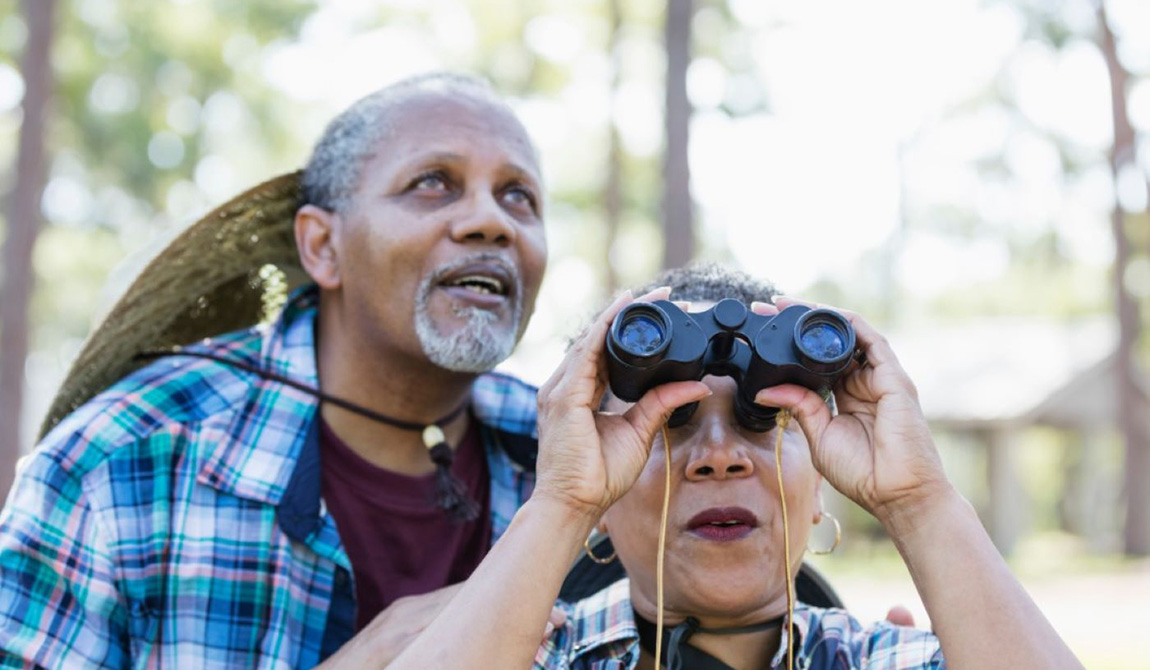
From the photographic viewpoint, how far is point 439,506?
11.0ft

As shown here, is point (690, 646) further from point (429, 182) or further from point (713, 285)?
point (429, 182)

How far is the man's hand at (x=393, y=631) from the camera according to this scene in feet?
8.05

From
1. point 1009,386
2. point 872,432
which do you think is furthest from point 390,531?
point 1009,386

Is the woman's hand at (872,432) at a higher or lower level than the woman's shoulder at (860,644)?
higher

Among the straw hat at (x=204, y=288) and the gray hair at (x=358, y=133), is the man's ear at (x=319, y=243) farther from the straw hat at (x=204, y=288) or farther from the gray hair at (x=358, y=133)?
the straw hat at (x=204, y=288)

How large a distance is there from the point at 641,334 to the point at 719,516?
43 cm

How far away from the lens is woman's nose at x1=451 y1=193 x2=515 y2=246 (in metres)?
3.26

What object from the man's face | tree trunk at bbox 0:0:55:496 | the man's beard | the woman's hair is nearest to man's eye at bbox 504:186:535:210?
the man's face

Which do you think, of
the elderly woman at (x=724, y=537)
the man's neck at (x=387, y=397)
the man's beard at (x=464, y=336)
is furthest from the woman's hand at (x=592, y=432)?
the man's neck at (x=387, y=397)

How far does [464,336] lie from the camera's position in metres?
3.21

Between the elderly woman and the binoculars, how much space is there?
0.04m

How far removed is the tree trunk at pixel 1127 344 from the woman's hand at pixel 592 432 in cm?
1852

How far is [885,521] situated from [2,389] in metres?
10.5

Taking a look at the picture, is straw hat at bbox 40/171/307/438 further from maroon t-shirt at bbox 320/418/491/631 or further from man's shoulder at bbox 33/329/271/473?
maroon t-shirt at bbox 320/418/491/631
